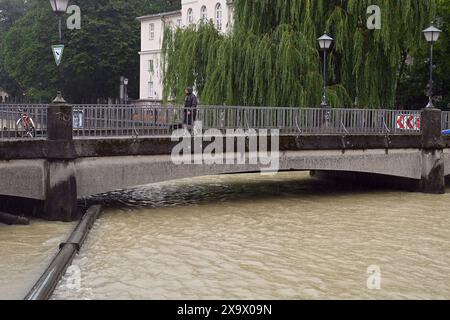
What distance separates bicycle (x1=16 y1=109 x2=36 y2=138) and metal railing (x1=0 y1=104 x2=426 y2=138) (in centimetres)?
10

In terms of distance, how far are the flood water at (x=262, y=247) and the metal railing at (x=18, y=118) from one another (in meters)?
2.76

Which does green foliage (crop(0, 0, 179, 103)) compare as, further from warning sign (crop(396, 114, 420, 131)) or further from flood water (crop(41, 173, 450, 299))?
warning sign (crop(396, 114, 420, 131))

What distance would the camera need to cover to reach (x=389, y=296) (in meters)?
10.0

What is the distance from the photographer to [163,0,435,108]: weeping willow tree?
23.5 m

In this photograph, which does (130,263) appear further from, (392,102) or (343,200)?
(392,102)

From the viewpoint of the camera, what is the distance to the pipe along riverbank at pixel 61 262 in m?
9.21

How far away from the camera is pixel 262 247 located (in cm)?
1331

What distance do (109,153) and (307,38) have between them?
1106cm

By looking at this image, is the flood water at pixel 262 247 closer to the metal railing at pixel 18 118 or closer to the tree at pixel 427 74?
the metal railing at pixel 18 118

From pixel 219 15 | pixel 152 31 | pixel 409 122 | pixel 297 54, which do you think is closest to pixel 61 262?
pixel 297 54

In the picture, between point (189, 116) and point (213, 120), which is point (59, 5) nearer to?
A: point (189, 116)

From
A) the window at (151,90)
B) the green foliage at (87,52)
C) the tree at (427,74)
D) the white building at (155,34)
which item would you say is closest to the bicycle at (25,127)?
the tree at (427,74)

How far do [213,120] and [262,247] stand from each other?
5949 mm
